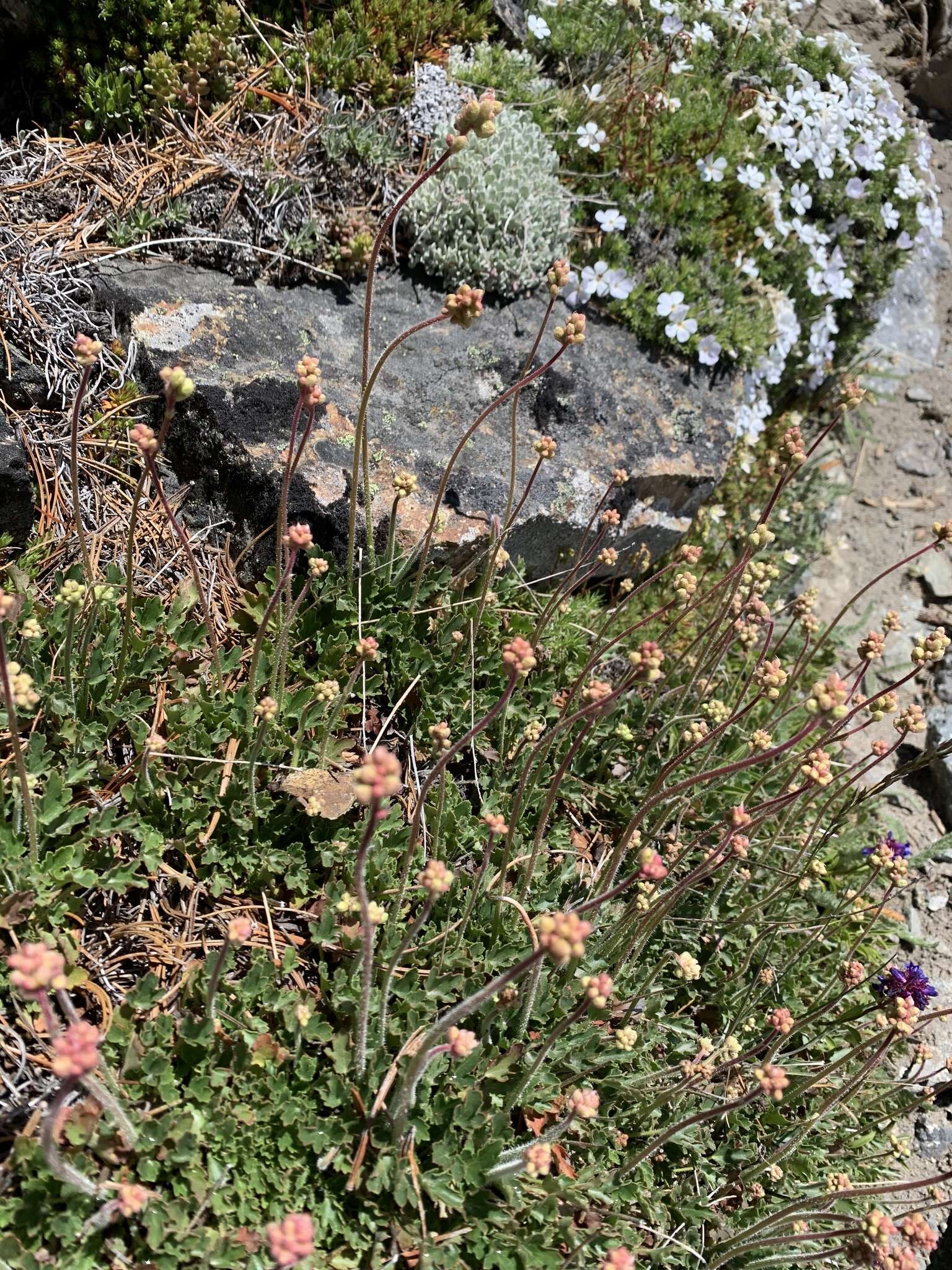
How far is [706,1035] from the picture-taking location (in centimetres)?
373

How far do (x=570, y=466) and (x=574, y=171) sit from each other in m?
1.95

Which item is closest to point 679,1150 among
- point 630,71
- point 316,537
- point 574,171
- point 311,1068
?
point 311,1068

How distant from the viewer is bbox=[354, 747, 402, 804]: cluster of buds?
2039mm

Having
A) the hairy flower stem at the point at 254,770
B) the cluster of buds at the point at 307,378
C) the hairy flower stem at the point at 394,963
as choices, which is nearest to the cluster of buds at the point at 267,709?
the hairy flower stem at the point at 254,770

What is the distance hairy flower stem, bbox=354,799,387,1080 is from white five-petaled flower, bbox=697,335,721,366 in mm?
3906

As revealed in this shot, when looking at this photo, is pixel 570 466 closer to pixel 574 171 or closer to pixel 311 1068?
pixel 574 171

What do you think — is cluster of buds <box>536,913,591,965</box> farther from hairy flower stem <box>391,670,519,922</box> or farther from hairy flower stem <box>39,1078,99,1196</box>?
hairy flower stem <box>39,1078,99,1196</box>

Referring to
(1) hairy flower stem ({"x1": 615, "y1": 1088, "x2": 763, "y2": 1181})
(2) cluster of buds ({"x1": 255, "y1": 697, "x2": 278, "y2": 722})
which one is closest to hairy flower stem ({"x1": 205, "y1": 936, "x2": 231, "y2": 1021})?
(2) cluster of buds ({"x1": 255, "y1": 697, "x2": 278, "y2": 722})

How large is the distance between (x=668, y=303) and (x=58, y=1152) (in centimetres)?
489

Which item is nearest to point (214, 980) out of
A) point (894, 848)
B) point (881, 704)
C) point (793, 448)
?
point (881, 704)

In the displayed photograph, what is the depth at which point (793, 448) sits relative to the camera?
3.61 meters

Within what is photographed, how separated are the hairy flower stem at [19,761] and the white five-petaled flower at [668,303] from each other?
156 inches

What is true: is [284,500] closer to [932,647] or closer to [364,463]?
[364,463]

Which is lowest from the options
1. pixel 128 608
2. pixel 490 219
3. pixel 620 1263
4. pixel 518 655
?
pixel 620 1263
